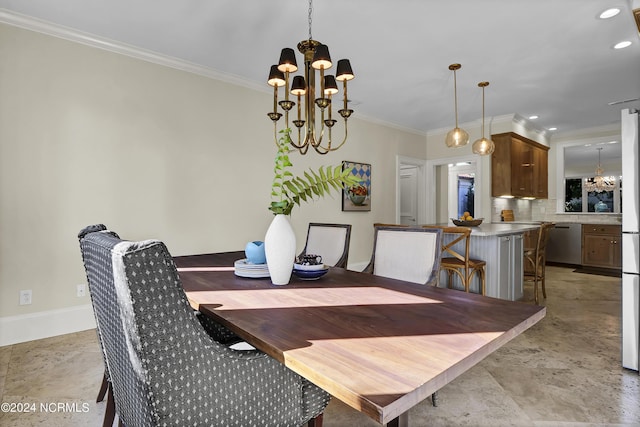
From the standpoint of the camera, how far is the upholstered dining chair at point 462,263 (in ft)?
9.27

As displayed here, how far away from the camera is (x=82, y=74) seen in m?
2.86

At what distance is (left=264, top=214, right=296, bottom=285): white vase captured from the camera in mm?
1449

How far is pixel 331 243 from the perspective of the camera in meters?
2.51

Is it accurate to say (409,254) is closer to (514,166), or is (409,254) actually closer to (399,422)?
(399,422)

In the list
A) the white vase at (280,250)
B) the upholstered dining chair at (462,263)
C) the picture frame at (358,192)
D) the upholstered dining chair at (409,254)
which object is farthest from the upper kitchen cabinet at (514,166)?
the white vase at (280,250)

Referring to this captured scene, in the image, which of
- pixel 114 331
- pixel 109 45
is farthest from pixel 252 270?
pixel 109 45

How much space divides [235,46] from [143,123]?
1.09 m

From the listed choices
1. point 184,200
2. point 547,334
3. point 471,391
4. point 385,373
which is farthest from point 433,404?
point 184,200

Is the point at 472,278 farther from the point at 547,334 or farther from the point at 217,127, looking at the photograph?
the point at 217,127

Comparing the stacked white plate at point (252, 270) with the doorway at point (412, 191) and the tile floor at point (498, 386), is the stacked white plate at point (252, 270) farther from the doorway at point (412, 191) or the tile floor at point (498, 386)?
the doorway at point (412, 191)

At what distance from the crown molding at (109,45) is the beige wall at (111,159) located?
0.16ft

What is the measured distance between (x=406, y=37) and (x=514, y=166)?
11.1 feet

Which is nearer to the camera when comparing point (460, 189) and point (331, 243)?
point (331, 243)


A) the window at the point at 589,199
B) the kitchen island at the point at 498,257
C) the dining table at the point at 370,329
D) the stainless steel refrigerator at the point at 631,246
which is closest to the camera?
the dining table at the point at 370,329
